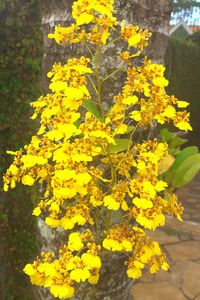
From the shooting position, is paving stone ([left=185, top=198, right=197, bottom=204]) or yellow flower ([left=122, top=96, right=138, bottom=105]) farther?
paving stone ([left=185, top=198, right=197, bottom=204])

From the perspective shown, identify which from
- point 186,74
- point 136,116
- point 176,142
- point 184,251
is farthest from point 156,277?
point 186,74

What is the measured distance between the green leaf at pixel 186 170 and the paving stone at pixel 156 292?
6.35 ft

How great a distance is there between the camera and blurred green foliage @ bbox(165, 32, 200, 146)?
322 inches

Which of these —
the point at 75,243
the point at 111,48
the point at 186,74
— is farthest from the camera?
the point at 186,74

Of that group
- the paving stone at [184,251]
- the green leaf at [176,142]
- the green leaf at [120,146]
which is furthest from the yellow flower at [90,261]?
the paving stone at [184,251]

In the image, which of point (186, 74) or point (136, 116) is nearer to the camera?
point (136, 116)

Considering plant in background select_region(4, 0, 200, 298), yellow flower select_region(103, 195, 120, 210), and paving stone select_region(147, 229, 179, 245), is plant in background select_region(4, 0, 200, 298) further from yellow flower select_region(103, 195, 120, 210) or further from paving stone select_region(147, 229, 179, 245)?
paving stone select_region(147, 229, 179, 245)

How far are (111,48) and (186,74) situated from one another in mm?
7113

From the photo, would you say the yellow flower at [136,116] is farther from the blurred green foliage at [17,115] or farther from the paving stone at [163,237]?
the paving stone at [163,237]

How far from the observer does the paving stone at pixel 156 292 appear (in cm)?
374

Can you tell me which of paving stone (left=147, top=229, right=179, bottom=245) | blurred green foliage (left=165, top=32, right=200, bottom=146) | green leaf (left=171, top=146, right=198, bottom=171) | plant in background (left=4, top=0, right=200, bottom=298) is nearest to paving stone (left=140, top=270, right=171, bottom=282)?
paving stone (left=147, top=229, right=179, bottom=245)

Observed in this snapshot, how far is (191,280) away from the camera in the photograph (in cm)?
403

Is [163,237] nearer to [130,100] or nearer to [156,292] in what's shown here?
[156,292]

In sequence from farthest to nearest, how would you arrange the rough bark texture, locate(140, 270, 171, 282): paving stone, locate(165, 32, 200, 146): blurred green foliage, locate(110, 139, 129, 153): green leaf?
locate(165, 32, 200, 146): blurred green foliage, locate(140, 270, 171, 282): paving stone, the rough bark texture, locate(110, 139, 129, 153): green leaf
